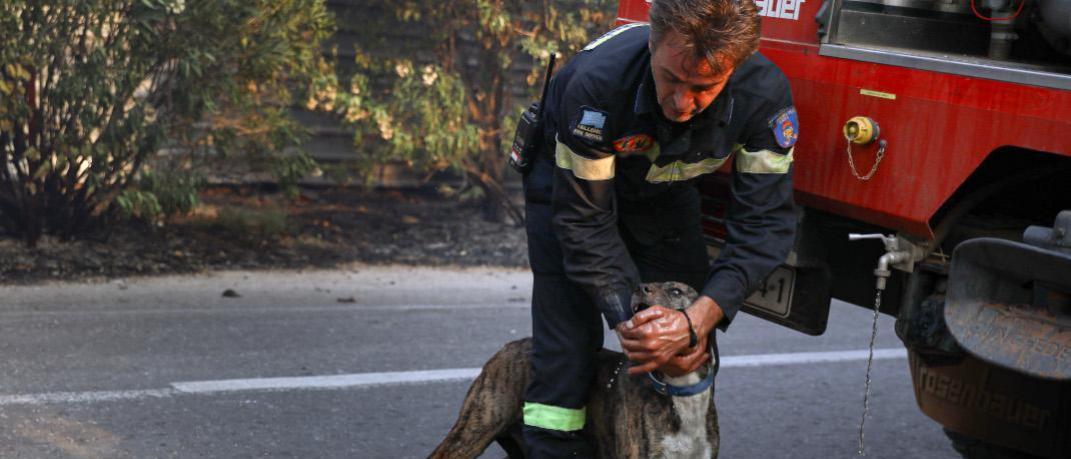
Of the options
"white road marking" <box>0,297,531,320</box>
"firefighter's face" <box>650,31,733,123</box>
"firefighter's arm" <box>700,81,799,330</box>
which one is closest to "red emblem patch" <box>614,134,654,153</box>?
"firefighter's face" <box>650,31,733,123</box>

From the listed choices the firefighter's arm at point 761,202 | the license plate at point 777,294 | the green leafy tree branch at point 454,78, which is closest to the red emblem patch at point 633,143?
the firefighter's arm at point 761,202

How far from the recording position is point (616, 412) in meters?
3.21

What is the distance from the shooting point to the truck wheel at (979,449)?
12.5 feet

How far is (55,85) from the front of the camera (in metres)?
6.61

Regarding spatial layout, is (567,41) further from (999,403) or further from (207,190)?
(999,403)

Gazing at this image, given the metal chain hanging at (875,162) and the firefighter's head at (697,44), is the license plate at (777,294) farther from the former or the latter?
the firefighter's head at (697,44)

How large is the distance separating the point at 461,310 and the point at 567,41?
2.21 metres

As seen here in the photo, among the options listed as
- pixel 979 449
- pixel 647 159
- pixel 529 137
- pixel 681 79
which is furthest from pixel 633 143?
pixel 979 449

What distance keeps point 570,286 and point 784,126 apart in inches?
27.0

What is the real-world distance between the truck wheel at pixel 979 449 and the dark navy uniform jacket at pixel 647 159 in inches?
43.9

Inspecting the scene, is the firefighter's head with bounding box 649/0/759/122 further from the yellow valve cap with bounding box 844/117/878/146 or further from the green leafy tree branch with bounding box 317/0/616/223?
the green leafy tree branch with bounding box 317/0/616/223

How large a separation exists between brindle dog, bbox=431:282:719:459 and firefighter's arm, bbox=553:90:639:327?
8cm

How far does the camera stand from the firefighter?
2.86m

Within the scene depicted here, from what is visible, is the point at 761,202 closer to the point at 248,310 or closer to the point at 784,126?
the point at 784,126
